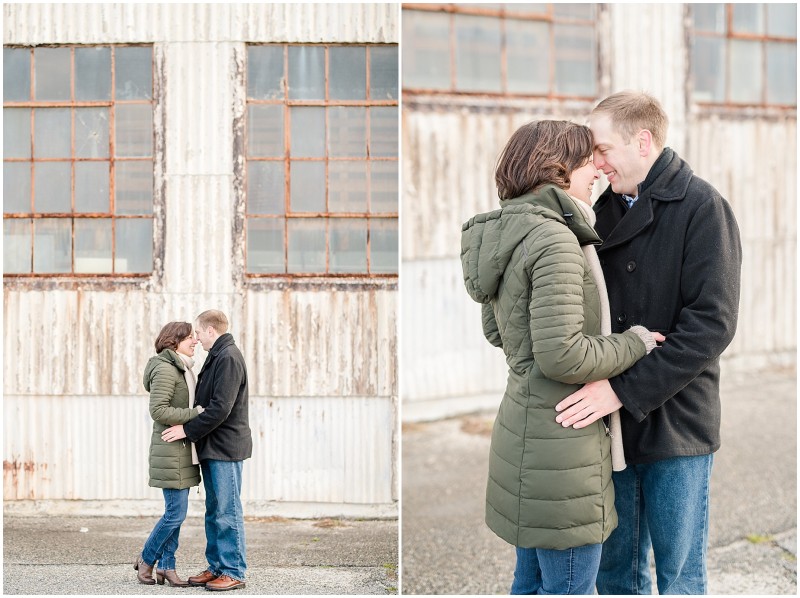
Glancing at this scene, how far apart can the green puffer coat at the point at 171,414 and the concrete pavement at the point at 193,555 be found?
6.8 inches

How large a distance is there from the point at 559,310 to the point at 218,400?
4.58ft

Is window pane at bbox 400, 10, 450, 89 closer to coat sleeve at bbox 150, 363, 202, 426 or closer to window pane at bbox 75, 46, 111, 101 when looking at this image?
window pane at bbox 75, 46, 111, 101

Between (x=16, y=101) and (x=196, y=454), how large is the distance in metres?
1.47

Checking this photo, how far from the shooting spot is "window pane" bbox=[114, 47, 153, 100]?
10.1ft

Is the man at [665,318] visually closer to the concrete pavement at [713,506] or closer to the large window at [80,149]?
the concrete pavement at [713,506]

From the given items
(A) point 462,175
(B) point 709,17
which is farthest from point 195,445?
(B) point 709,17

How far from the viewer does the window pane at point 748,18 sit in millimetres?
6684

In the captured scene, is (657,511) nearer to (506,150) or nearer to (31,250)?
(506,150)

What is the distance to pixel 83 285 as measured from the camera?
10.1 feet

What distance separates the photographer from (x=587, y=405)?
227cm

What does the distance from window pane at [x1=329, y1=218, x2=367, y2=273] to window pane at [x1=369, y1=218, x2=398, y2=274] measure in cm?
3

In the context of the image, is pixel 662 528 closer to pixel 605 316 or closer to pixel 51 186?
pixel 605 316

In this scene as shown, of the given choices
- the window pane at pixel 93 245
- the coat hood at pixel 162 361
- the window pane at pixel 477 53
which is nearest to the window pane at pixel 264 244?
the coat hood at pixel 162 361

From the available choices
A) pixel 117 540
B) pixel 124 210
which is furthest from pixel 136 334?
pixel 117 540
